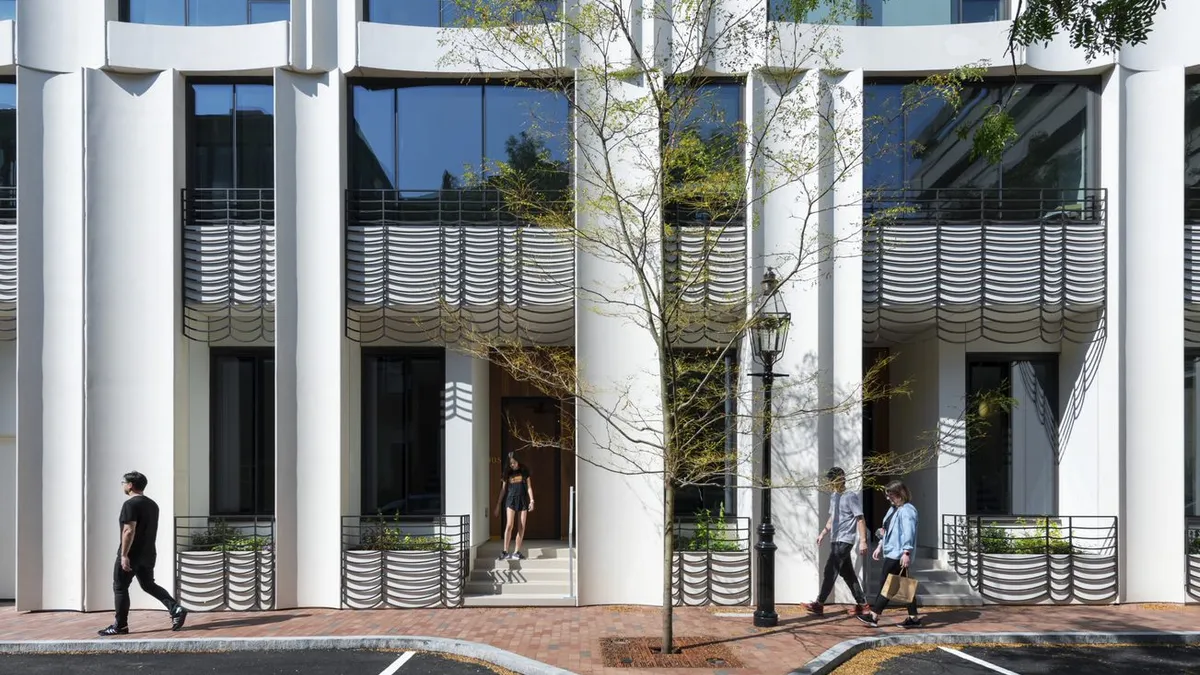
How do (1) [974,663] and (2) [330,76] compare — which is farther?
(2) [330,76]

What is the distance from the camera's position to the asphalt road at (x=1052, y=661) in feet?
27.0

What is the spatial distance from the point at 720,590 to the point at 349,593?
447 centimetres

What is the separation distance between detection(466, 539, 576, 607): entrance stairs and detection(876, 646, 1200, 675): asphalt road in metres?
4.12

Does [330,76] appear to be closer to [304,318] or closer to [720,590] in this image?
[304,318]

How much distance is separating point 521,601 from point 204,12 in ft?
26.9

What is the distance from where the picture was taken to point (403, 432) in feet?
39.0

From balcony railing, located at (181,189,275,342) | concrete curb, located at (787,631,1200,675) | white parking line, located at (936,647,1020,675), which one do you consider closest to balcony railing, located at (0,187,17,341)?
balcony railing, located at (181,189,275,342)

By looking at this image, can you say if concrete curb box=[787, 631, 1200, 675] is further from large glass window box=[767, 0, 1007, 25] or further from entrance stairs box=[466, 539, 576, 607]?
large glass window box=[767, 0, 1007, 25]

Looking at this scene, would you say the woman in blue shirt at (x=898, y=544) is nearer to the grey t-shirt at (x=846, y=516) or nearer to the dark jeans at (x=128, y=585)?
the grey t-shirt at (x=846, y=516)

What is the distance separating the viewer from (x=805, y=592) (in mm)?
10773

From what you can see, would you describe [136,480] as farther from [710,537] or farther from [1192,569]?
[1192,569]

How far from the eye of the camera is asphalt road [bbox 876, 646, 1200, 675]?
8.23 m

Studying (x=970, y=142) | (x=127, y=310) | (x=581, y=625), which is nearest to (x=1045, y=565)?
(x=970, y=142)

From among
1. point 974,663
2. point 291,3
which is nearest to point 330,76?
point 291,3
